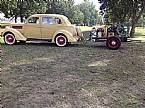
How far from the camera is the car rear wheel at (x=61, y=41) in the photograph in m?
16.0

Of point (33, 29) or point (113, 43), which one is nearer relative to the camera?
point (113, 43)

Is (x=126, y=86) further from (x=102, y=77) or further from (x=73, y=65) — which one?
(x=73, y=65)

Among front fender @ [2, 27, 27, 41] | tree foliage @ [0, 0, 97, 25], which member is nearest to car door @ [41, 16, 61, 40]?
front fender @ [2, 27, 27, 41]

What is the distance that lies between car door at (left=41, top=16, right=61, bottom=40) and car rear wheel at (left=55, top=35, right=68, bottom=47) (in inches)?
19.1

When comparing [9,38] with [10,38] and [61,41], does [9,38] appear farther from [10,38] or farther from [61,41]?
[61,41]

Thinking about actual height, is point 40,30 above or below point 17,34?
above

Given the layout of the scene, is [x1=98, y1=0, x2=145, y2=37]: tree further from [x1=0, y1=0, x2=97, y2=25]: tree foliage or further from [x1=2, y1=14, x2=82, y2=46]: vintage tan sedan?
[x1=2, y1=14, x2=82, y2=46]: vintage tan sedan

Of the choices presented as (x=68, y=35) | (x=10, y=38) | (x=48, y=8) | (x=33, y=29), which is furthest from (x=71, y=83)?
(x=48, y=8)

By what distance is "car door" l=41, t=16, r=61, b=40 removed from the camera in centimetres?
1636

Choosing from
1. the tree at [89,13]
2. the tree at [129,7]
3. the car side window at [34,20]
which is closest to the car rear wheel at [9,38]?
the car side window at [34,20]

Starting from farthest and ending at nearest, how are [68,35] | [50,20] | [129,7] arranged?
[129,7]
[50,20]
[68,35]

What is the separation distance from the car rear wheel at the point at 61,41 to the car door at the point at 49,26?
0.48 metres

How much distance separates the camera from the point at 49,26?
16.4 metres

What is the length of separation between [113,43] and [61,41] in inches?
103
